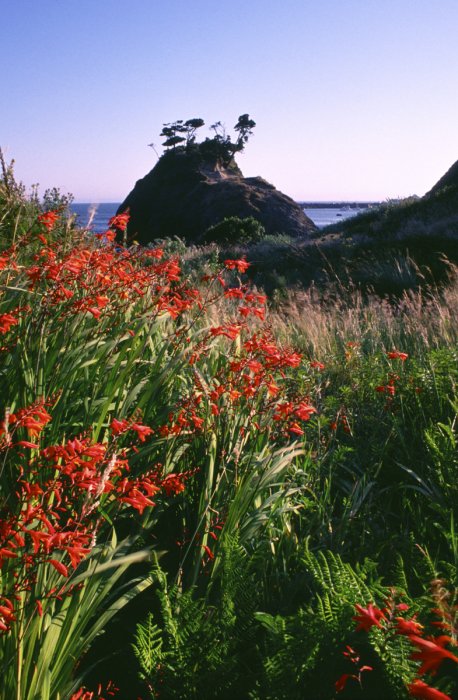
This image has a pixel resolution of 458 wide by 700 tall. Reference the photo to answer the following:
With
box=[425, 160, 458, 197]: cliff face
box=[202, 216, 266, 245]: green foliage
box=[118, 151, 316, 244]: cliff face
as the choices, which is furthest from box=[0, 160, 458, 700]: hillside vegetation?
box=[118, 151, 316, 244]: cliff face

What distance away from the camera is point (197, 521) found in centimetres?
238

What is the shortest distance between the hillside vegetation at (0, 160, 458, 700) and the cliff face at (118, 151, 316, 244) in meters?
27.0

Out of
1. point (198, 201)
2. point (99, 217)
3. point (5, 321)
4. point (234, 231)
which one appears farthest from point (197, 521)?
point (99, 217)

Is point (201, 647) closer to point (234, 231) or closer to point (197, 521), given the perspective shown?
point (197, 521)

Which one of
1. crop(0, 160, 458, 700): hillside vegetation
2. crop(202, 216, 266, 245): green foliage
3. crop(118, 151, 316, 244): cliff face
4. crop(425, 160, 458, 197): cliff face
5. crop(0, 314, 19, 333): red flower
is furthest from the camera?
crop(118, 151, 316, 244): cliff face

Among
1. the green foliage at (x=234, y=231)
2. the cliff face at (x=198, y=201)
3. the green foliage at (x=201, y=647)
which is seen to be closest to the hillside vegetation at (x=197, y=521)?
the green foliage at (x=201, y=647)

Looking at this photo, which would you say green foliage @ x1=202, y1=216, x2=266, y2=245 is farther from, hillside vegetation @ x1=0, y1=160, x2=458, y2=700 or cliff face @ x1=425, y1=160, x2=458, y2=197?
hillside vegetation @ x1=0, y1=160, x2=458, y2=700

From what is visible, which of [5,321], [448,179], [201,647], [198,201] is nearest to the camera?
[201,647]

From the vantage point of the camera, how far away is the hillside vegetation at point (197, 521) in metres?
1.54

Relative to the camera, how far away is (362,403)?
4168mm

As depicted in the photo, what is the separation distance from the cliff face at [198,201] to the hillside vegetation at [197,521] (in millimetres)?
27005

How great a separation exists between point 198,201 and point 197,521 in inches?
1580

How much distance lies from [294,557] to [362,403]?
1.81 meters

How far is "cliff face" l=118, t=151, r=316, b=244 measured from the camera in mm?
35594
